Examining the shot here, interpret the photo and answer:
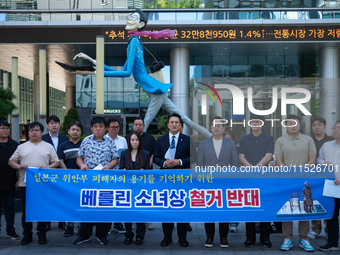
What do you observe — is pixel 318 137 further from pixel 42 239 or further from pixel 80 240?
pixel 42 239

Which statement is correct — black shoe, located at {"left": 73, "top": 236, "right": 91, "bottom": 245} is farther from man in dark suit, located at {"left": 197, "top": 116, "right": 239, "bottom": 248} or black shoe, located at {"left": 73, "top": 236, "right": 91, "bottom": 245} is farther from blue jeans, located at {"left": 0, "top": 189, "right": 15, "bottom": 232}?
man in dark suit, located at {"left": 197, "top": 116, "right": 239, "bottom": 248}

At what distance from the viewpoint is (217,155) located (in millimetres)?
4781

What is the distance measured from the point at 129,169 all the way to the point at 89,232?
113cm

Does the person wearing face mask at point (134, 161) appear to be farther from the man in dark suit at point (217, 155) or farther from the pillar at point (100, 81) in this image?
the pillar at point (100, 81)

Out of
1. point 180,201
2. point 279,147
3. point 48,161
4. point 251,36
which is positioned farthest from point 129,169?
point 251,36

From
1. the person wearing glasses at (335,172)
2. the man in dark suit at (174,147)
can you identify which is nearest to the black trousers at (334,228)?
the person wearing glasses at (335,172)

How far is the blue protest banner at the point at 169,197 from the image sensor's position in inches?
181

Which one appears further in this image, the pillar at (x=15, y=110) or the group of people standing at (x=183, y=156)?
the pillar at (x=15, y=110)

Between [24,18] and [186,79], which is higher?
[24,18]

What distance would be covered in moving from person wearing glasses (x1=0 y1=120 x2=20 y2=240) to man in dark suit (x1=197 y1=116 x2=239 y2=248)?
294 centimetres

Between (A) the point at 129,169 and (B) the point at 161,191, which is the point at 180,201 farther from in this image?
(A) the point at 129,169

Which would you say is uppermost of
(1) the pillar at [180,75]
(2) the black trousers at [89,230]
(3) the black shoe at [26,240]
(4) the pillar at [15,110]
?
(1) the pillar at [180,75]

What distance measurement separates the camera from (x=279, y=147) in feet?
15.6

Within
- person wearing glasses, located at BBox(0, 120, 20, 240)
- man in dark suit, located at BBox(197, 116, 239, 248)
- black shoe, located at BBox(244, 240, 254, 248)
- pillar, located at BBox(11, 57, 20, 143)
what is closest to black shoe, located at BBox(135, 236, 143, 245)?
man in dark suit, located at BBox(197, 116, 239, 248)
